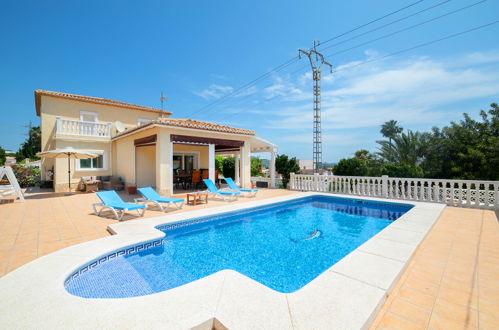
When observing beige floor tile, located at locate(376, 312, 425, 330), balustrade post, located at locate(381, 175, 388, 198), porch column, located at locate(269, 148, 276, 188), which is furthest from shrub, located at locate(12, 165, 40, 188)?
balustrade post, located at locate(381, 175, 388, 198)

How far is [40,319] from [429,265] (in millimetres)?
5635

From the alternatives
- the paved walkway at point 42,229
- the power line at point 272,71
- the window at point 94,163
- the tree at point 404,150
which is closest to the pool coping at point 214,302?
the paved walkway at point 42,229

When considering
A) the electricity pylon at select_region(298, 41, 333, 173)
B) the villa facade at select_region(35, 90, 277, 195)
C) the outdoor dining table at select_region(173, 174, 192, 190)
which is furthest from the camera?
the electricity pylon at select_region(298, 41, 333, 173)

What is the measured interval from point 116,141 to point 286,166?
12652 millimetres

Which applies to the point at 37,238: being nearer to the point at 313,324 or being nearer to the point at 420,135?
the point at 313,324

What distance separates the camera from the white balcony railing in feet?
47.5

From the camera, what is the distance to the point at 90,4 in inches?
474

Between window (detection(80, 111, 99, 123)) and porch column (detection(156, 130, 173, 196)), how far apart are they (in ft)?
30.6

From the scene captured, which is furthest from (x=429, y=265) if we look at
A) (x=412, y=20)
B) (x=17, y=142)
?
(x=17, y=142)

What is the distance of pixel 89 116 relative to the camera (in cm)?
1667

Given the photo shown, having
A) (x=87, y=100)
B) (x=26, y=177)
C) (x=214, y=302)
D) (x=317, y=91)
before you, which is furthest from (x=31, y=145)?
(x=214, y=302)

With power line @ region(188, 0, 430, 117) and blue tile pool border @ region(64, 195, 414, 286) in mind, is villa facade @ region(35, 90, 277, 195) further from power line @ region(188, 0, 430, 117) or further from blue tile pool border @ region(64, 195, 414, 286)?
power line @ region(188, 0, 430, 117)

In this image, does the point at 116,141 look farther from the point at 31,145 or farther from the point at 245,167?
the point at 31,145

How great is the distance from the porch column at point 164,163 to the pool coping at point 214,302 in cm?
696
